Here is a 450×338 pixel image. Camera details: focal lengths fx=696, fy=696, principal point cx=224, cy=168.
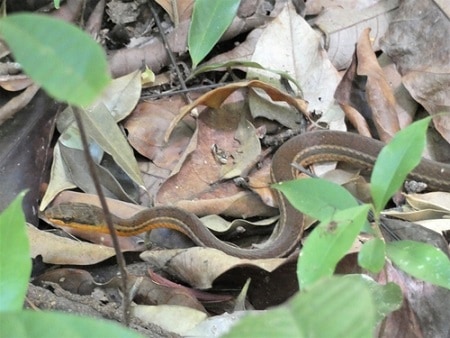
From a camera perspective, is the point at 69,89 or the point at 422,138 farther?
the point at 422,138

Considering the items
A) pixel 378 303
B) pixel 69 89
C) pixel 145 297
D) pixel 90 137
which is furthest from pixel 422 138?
pixel 90 137

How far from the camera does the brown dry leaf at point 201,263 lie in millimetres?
3008

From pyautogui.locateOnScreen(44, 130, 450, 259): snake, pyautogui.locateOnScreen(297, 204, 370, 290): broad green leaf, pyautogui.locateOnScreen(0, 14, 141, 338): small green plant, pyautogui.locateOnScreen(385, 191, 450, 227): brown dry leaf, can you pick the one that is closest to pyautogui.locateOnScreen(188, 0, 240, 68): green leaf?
pyautogui.locateOnScreen(44, 130, 450, 259): snake

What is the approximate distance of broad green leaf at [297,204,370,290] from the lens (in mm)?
1625

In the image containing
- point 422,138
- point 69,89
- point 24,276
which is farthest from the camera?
point 422,138

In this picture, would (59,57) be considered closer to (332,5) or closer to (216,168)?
(216,168)

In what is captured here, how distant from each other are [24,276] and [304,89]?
2.88m

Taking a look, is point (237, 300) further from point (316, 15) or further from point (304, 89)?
point (316, 15)

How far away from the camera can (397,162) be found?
1835 millimetres

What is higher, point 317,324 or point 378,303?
point 317,324

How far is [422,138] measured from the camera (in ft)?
5.99

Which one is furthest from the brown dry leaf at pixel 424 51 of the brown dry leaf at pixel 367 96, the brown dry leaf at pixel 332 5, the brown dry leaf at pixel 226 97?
the brown dry leaf at pixel 226 97

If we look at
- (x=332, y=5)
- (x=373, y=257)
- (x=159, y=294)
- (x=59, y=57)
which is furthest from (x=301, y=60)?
(x=59, y=57)

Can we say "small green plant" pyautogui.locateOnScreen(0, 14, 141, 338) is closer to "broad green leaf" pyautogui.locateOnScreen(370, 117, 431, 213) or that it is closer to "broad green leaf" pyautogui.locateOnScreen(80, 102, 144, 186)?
"broad green leaf" pyautogui.locateOnScreen(370, 117, 431, 213)
